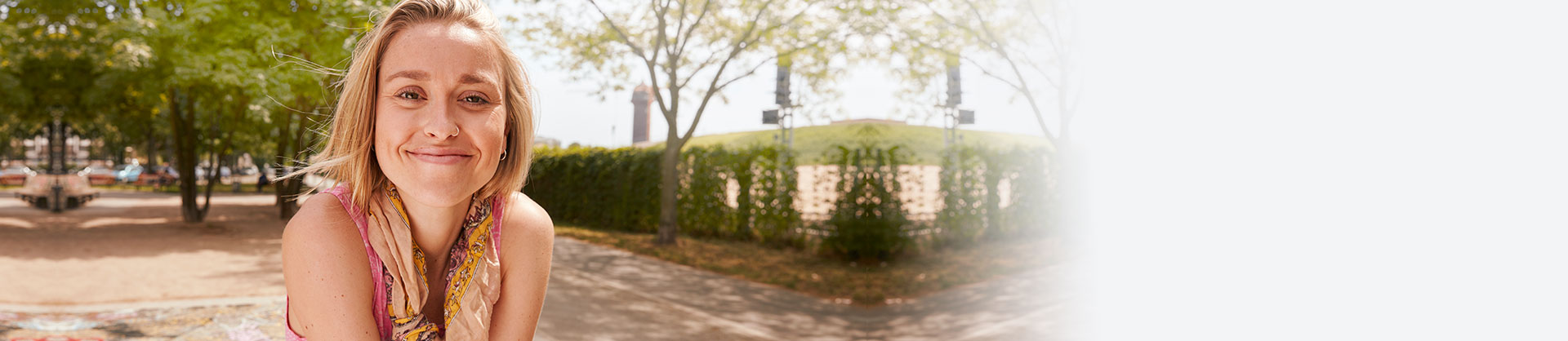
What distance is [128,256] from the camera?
7.62 metres

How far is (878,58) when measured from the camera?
604 centimetres

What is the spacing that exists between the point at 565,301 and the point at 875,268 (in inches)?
95.3

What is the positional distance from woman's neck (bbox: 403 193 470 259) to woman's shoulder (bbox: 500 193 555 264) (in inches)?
2.7

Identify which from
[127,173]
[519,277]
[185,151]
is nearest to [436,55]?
[519,277]

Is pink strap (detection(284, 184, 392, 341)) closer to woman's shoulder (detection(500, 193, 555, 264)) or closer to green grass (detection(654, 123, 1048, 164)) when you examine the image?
woman's shoulder (detection(500, 193, 555, 264))

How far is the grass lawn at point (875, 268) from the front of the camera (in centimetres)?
586

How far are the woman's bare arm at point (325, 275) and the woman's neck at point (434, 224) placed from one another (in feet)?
0.35

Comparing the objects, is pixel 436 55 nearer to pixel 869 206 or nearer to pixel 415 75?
pixel 415 75

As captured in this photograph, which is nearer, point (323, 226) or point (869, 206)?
point (323, 226)

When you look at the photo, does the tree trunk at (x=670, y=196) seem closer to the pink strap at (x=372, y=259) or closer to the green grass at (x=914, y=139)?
the green grass at (x=914, y=139)

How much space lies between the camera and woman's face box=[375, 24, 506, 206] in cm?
104

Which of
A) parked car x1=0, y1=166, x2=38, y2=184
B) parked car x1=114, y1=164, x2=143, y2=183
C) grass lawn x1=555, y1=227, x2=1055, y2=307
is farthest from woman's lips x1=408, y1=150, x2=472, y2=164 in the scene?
parked car x1=114, y1=164, x2=143, y2=183

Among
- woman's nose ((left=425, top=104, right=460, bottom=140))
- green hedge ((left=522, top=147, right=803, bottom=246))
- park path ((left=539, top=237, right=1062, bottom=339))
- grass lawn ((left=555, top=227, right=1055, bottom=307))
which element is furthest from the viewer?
green hedge ((left=522, top=147, right=803, bottom=246))

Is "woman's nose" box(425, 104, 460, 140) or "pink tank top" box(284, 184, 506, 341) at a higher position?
"woman's nose" box(425, 104, 460, 140)
